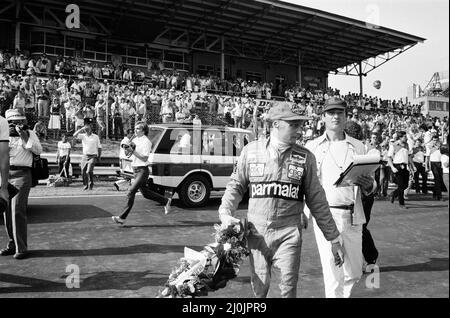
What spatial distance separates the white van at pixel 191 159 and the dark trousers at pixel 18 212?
11.8 ft

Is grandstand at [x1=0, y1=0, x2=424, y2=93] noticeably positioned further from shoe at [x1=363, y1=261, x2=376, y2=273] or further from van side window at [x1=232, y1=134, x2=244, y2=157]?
shoe at [x1=363, y1=261, x2=376, y2=273]

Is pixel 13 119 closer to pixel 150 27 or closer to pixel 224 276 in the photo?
pixel 224 276

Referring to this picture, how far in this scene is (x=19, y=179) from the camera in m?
5.94

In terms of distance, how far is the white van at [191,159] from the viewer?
372 inches

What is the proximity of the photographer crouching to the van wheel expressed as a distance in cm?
405

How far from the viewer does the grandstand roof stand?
2784 centimetres

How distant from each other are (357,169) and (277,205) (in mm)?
950

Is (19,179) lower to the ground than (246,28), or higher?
lower

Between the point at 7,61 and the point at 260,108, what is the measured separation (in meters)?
12.6

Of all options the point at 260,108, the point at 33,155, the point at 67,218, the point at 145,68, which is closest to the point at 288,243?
the point at 33,155

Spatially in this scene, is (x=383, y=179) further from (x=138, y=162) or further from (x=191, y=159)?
(x=138, y=162)

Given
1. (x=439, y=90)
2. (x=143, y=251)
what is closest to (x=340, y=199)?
(x=439, y=90)

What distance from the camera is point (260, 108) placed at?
2173 cm

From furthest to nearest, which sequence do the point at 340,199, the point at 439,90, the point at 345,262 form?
the point at 340,199 → the point at 345,262 → the point at 439,90
